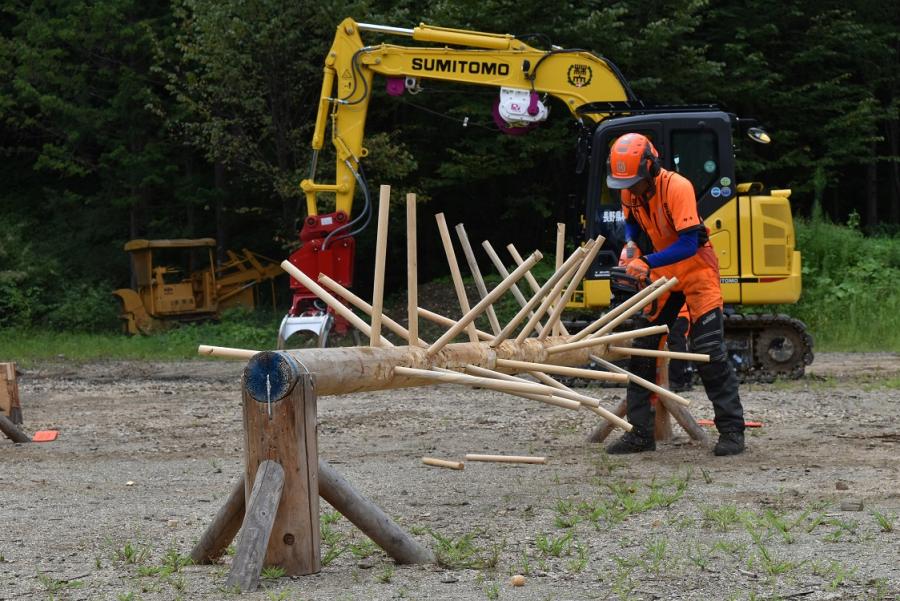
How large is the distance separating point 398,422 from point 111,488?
3.71m

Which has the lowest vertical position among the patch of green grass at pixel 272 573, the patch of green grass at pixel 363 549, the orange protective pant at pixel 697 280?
the patch of green grass at pixel 363 549

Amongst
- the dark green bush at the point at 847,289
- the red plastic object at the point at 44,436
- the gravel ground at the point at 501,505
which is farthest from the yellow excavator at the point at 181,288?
the red plastic object at the point at 44,436

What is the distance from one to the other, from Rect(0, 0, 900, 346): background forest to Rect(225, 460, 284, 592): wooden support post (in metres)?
15.5

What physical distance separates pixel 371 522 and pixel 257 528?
0.59 meters

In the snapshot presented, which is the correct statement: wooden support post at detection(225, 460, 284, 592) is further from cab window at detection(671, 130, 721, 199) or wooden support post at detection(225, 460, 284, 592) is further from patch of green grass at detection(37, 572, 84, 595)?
cab window at detection(671, 130, 721, 199)

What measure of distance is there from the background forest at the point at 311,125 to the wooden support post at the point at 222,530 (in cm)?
1519

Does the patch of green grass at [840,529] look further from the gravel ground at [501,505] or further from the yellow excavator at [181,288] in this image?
the yellow excavator at [181,288]

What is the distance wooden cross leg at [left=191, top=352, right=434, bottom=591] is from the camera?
5.15 m

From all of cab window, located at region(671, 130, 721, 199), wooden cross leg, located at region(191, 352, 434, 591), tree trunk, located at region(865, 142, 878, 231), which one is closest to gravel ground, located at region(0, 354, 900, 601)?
wooden cross leg, located at region(191, 352, 434, 591)

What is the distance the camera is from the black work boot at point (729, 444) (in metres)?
8.74

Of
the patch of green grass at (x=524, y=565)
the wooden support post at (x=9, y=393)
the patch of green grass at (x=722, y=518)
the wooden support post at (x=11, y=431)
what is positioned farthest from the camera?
the wooden support post at (x=9, y=393)

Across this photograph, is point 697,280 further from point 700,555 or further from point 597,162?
point 597,162

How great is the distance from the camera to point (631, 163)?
8.48 meters

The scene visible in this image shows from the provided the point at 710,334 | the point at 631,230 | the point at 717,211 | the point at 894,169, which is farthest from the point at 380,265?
the point at 894,169
